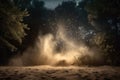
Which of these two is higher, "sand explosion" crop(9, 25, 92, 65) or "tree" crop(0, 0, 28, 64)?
"tree" crop(0, 0, 28, 64)

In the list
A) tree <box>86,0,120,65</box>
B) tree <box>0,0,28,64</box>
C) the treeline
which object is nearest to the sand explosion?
the treeline

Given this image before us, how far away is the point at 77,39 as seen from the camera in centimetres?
3117

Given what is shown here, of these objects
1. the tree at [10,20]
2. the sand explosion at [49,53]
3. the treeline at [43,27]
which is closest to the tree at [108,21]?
the treeline at [43,27]

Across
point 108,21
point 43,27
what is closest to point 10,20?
point 108,21

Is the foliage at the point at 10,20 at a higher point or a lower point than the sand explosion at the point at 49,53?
higher

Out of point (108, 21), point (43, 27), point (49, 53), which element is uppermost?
point (43, 27)

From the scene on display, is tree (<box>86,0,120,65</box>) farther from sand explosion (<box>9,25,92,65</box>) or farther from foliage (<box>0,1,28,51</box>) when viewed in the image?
foliage (<box>0,1,28,51</box>)

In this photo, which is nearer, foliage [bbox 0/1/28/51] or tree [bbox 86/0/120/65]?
foliage [bbox 0/1/28/51]

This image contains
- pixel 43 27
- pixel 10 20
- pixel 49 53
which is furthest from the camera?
pixel 43 27

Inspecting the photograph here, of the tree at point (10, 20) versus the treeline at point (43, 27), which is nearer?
the tree at point (10, 20)

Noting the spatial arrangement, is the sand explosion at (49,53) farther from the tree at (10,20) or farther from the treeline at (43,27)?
the tree at (10,20)

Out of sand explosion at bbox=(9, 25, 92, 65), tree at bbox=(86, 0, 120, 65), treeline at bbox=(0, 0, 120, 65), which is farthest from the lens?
sand explosion at bbox=(9, 25, 92, 65)

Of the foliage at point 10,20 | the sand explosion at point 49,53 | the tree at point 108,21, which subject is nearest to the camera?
the foliage at point 10,20

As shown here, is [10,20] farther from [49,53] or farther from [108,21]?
[108,21]
